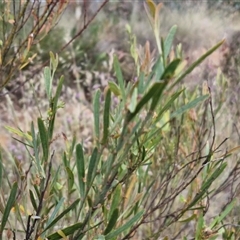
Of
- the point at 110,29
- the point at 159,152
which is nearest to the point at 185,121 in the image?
the point at 159,152

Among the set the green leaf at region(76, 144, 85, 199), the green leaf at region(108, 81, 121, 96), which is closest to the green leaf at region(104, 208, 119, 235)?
the green leaf at region(76, 144, 85, 199)

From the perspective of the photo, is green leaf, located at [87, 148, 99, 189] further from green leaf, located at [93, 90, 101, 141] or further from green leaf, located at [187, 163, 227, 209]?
green leaf, located at [187, 163, 227, 209]

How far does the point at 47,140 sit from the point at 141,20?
7521mm

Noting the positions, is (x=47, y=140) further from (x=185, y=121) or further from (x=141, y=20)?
(x=141, y=20)

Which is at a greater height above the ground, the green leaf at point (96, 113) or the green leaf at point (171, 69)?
the green leaf at point (96, 113)

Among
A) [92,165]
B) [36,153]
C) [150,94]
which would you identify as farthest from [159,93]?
[36,153]

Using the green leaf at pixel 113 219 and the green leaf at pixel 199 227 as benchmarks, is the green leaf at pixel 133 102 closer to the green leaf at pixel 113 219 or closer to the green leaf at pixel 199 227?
the green leaf at pixel 113 219

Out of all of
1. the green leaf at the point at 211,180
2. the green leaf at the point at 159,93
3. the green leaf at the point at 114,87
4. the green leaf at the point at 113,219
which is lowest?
the green leaf at the point at 113,219

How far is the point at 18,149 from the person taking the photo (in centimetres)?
362

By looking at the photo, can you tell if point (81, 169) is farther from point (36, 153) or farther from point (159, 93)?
point (159, 93)

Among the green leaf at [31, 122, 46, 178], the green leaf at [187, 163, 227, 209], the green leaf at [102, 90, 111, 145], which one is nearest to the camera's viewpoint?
the green leaf at [102, 90, 111, 145]

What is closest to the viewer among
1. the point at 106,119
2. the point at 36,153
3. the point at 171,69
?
the point at 171,69

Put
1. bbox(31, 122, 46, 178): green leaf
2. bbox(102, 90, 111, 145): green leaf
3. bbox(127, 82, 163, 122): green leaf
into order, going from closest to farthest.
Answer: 1. bbox(127, 82, 163, 122): green leaf
2. bbox(102, 90, 111, 145): green leaf
3. bbox(31, 122, 46, 178): green leaf

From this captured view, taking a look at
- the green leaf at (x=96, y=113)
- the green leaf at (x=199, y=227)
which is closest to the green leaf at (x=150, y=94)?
the green leaf at (x=96, y=113)
